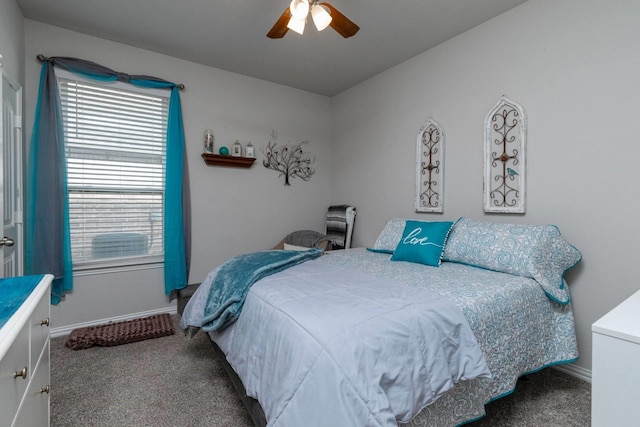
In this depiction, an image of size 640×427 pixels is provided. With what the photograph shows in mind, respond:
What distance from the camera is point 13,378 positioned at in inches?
33.6

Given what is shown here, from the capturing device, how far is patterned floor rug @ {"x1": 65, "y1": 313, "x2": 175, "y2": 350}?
8.22 ft

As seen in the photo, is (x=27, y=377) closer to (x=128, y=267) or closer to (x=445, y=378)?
(x=445, y=378)

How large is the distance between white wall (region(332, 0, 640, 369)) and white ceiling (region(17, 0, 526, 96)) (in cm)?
30

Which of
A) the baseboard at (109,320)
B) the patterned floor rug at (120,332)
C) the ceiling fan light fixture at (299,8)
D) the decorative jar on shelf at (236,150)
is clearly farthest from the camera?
the decorative jar on shelf at (236,150)

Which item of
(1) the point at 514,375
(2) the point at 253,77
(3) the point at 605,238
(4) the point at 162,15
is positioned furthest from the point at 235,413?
(2) the point at 253,77

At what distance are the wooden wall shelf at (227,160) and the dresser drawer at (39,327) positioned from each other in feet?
7.31

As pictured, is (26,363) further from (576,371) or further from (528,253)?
(576,371)

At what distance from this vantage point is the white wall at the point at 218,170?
2.83 meters

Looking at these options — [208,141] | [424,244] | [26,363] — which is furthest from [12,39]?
[424,244]

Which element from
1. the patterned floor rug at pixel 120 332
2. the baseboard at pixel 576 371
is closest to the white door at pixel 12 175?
the patterned floor rug at pixel 120 332

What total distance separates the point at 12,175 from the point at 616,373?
136 inches

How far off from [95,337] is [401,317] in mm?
2611

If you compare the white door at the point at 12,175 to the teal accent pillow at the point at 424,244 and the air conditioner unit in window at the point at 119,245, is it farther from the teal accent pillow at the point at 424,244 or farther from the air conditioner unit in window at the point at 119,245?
the teal accent pillow at the point at 424,244

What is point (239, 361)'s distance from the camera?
1.57 m
